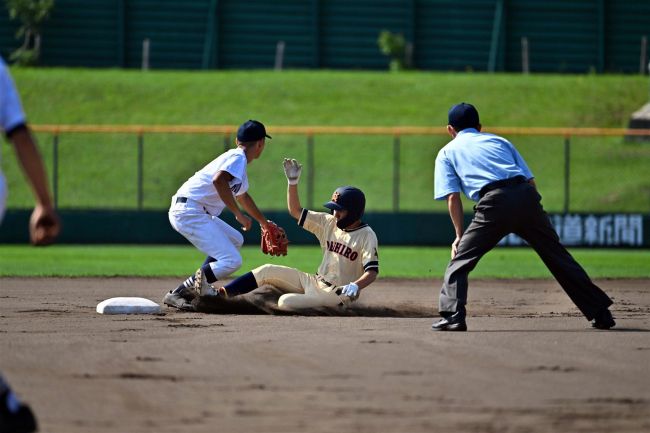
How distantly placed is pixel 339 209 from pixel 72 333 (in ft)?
8.53

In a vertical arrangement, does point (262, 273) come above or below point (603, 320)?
above

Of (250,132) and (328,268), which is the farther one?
(250,132)

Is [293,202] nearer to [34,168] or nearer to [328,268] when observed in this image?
→ [328,268]

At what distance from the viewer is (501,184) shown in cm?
928

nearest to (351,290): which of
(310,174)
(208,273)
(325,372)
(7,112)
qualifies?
(208,273)

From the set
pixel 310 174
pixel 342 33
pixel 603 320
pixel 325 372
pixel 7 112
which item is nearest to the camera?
pixel 7 112

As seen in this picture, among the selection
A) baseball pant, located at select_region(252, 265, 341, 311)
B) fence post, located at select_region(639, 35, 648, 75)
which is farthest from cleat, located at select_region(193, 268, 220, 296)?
fence post, located at select_region(639, 35, 648, 75)

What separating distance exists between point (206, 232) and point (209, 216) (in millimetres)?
191

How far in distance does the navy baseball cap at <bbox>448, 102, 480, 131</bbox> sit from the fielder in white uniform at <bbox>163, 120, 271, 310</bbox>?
1.94 m

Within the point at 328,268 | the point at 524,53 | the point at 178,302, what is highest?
the point at 524,53

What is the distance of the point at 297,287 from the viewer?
10.7 metres

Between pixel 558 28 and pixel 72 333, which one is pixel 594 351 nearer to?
pixel 72 333

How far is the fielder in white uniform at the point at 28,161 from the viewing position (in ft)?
17.1

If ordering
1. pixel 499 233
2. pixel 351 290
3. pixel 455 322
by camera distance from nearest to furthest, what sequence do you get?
pixel 455 322 → pixel 499 233 → pixel 351 290
